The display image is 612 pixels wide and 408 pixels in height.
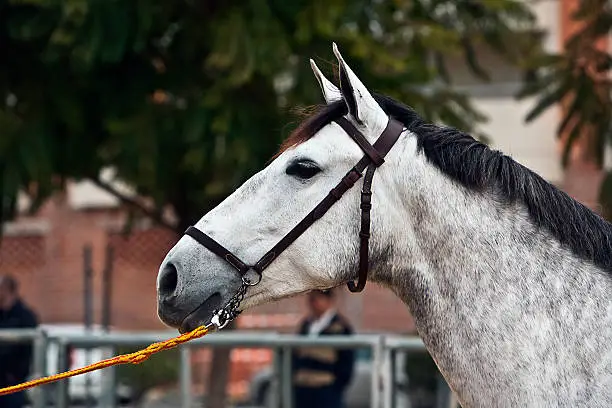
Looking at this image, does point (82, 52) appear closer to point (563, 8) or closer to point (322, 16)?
point (322, 16)

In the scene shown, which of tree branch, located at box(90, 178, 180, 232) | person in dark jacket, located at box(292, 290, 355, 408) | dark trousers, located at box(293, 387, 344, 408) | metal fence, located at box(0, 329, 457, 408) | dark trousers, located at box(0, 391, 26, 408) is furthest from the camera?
tree branch, located at box(90, 178, 180, 232)

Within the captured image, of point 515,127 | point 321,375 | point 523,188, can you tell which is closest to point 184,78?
point 321,375

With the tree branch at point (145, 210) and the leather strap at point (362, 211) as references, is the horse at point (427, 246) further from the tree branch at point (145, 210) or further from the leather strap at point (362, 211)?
the tree branch at point (145, 210)

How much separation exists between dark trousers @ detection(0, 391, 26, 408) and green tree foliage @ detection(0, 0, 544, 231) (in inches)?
59.2

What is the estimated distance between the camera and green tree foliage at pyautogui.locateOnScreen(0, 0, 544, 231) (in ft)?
26.1

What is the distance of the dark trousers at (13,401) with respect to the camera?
27.2ft

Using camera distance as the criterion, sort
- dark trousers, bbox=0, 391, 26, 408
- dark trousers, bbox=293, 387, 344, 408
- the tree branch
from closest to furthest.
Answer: dark trousers, bbox=0, 391, 26, 408 → dark trousers, bbox=293, 387, 344, 408 → the tree branch

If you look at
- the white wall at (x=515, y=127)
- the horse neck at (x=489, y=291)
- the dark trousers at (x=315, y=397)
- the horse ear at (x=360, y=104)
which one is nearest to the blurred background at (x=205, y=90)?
the dark trousers at (x=315, y=397)

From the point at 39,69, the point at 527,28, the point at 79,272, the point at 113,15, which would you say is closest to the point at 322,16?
the point at 113,15

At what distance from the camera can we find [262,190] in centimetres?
379

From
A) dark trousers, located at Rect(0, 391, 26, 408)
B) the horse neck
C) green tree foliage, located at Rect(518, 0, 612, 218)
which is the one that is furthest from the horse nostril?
green tree foliage, located at Rect(518, 0, 612, 218)

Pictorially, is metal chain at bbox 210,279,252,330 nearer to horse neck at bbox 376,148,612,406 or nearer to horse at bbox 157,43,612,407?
horse at bbox 157,43,612,407

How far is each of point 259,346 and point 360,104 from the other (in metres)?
4.33

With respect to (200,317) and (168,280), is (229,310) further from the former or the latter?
(168,280)
